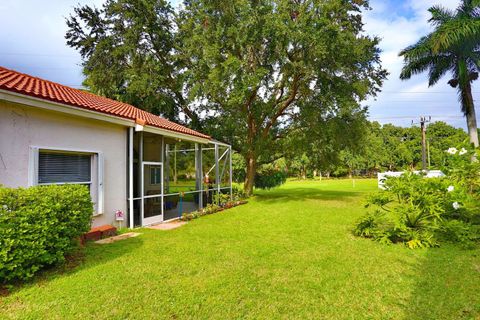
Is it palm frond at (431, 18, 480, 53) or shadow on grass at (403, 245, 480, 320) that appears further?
palm frond at (431, 18, 480, 53)

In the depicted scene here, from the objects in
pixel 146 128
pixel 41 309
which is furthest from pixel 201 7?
pixel 41 309

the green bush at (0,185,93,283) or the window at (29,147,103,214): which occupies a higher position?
the window at (29,147,103,214)

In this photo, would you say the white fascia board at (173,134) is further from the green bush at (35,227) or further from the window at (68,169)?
the green bush at (35,227)

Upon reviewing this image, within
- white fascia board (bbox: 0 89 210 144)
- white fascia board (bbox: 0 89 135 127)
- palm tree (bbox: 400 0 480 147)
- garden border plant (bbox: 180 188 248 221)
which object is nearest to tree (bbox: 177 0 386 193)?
garden border plant (bbox: 180 188 248 221)

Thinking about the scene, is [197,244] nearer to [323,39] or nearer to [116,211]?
[116,211]

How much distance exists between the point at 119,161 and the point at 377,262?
735cm

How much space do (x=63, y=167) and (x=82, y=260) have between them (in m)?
2.84

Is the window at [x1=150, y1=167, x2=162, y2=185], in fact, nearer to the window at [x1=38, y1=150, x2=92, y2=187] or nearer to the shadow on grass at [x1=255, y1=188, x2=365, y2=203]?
the window at [x1=38, y1=150, x2=92, y2=187]

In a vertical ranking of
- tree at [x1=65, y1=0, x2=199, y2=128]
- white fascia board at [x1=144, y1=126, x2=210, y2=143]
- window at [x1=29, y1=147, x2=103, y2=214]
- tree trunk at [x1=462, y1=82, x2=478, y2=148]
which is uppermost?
tree at [x1=65, y1=0, x2=199, y2=128]

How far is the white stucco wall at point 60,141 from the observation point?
598 centimetres

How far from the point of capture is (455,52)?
19141 mm

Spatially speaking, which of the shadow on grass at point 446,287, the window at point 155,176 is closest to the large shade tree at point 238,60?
the window at point 155,176

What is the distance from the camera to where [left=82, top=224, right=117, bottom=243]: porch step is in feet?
23.3

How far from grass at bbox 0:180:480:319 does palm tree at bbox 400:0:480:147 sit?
51.8 feet
